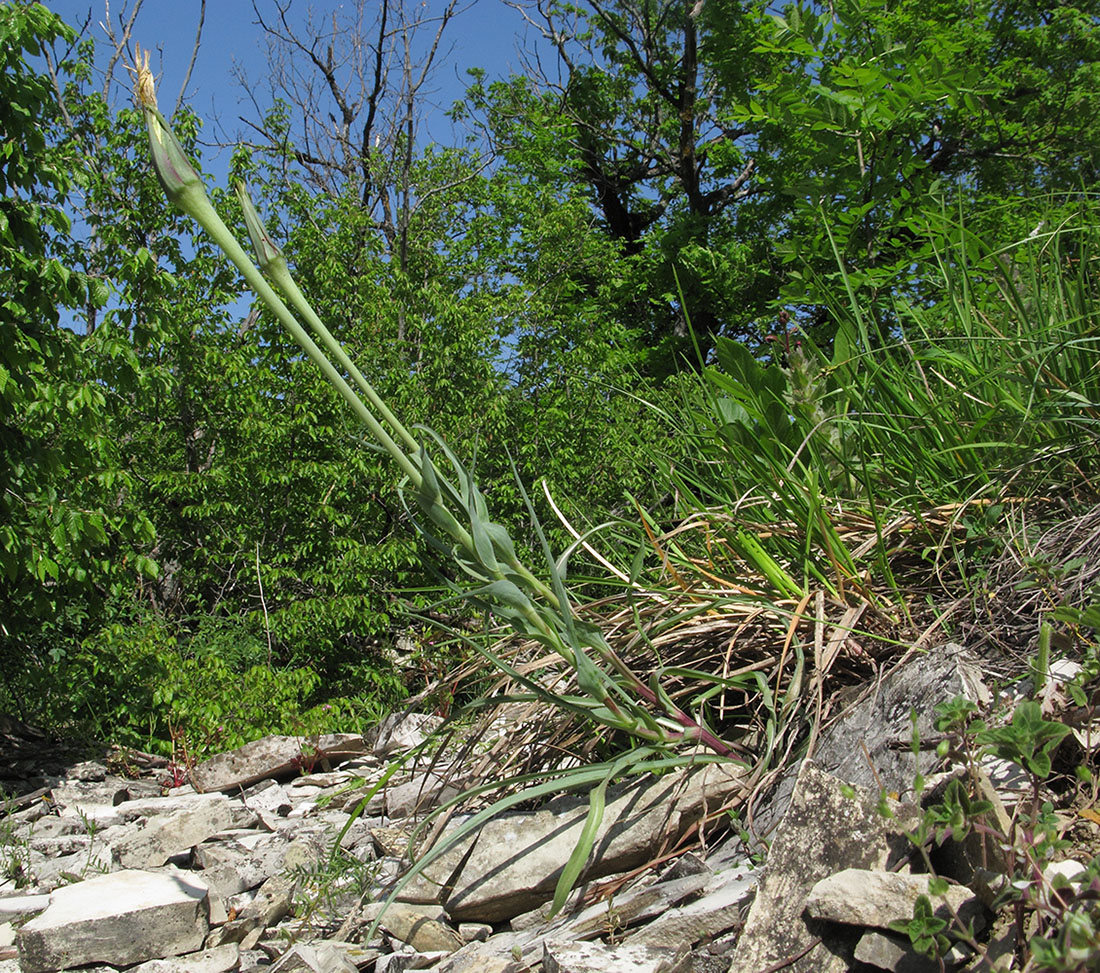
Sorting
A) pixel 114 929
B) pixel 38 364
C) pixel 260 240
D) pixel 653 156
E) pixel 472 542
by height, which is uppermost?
pixel 653 156

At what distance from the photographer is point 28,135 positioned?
3.63 m

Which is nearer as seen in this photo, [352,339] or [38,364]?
[38,364]

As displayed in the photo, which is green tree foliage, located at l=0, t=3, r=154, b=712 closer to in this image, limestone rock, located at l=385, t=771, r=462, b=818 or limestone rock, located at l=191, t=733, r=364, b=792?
limestone rock, located at l=191, t=733, r=364, b=792

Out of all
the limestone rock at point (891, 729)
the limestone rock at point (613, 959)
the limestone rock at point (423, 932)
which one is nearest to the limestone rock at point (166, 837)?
the limestone rock at point (423, 932)

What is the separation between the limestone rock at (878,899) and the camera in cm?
91

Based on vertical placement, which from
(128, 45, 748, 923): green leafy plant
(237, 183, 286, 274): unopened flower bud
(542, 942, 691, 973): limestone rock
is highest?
(237, 183, 286, 274): unopened flower bud

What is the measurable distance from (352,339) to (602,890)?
679cm

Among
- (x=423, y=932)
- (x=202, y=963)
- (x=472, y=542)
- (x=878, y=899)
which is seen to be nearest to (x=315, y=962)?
(x=423, y=932)

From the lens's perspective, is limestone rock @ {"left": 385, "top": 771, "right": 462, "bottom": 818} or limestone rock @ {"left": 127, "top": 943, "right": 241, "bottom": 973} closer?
limestone rock @ {"left": 127, "top": 943, "right": 241, "bottom": 973}

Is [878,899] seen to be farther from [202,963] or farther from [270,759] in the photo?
[270,759]

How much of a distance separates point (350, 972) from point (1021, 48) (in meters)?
15.2

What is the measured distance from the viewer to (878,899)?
918 millimetres

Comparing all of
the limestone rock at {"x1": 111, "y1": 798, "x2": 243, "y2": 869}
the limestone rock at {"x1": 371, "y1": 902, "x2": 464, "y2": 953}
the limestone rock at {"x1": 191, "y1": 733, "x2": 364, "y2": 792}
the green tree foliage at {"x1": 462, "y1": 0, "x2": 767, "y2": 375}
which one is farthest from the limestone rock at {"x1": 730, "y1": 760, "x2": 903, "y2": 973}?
the green tree foliage at {"x1": 462, "y1": 0, "x2": 767, "y2": 375}

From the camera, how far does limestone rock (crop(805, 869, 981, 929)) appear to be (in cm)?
91
